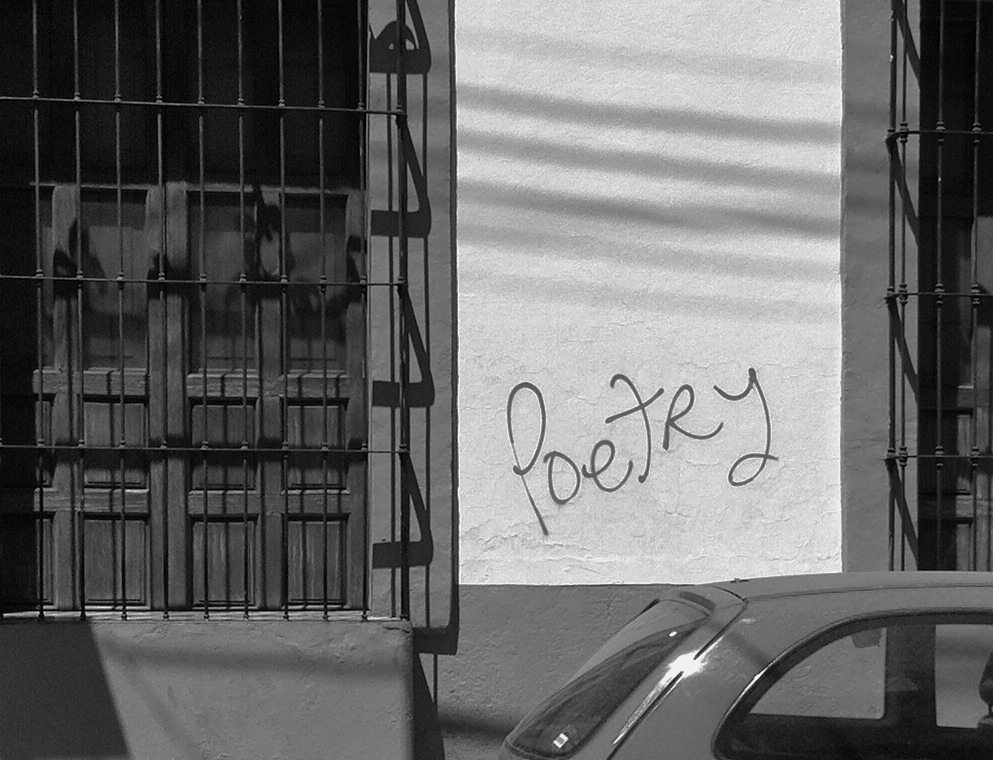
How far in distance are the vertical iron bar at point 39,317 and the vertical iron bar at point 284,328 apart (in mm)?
1008

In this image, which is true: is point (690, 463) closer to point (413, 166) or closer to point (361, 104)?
point (413, 166)

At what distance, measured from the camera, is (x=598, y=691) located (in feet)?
9.59

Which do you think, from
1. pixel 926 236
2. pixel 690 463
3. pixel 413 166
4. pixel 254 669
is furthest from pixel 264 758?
pixel 926 236

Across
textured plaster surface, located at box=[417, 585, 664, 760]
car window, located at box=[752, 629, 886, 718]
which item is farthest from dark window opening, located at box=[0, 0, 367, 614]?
car window, located at box=[752, 629, 886, 718]

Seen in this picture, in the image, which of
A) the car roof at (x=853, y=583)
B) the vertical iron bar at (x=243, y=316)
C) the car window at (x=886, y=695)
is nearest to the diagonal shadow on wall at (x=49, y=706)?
the vertical iron bar at (x=243, y=316)

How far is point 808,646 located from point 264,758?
3.18 meters

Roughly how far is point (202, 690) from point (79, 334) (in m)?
1.62

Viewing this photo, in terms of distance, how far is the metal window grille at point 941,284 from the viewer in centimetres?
575

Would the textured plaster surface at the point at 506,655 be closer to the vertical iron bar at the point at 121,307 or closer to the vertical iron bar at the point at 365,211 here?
the vertical iron bar at the point at 365,211

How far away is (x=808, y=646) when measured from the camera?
2760mm

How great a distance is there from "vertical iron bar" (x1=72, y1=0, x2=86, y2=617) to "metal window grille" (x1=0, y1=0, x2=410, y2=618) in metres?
0.02

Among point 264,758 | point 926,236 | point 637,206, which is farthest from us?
point 926,236

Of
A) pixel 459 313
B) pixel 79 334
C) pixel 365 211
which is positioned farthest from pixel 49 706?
pixel 365 211

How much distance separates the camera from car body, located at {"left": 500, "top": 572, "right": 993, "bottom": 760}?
2.67 metres
